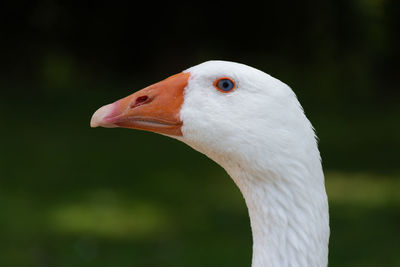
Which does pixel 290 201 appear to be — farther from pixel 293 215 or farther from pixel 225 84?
pixel 225 84

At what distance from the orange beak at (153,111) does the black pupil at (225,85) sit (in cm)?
16

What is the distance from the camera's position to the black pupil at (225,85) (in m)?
2.83

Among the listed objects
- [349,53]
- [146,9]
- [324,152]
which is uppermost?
[146,9]

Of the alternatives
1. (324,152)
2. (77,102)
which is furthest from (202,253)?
(77,102)

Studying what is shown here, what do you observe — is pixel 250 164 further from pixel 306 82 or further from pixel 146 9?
pixel 146 9

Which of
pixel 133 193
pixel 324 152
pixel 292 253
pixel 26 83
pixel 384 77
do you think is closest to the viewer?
pixel 292 253

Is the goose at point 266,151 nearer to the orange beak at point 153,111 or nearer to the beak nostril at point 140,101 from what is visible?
the orange beak at point 153,111

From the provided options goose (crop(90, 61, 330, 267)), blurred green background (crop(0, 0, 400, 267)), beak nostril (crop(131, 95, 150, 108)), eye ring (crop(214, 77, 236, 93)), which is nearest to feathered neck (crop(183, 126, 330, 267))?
goose (crop(90, 61, 330, 267))

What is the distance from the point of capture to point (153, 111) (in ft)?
9.54

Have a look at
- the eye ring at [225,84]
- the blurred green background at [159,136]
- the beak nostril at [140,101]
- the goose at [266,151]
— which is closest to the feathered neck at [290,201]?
the goose at [266,151]

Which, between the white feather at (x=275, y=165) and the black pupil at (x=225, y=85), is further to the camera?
the black pupil at (x=225, y=85)

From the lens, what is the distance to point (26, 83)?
545 inches

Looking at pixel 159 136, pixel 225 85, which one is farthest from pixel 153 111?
pixel 159 136

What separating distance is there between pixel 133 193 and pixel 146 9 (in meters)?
6.95
